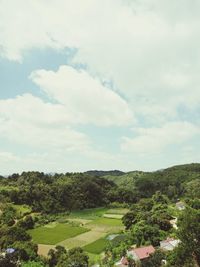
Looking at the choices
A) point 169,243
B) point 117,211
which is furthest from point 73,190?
point 169,243

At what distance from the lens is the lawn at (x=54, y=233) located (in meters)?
54.8

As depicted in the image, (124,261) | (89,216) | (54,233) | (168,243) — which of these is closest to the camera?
(124,261)

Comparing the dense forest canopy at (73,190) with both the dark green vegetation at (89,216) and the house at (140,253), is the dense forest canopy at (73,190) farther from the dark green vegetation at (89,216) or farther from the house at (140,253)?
the house at (140,253)

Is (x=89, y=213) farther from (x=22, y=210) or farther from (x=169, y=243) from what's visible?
(x=169, y=243)

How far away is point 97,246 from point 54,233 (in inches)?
462

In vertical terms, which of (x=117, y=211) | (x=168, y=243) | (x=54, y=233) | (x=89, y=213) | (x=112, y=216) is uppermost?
(x=117, y=211)

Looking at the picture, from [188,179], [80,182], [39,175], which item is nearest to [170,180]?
[188,179]

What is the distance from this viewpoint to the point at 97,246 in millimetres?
50562

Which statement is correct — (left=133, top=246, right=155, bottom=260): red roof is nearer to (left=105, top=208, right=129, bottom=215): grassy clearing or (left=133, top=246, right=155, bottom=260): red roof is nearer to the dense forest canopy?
(left=105, top=208, right=129, bottom=215): grassy clearing

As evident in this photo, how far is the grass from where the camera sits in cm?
4816

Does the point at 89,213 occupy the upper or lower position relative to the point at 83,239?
upper

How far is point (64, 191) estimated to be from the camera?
88.3 metres

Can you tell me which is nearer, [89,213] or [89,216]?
[89,216]

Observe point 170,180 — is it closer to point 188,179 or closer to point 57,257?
point 188,179
